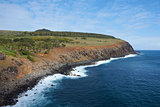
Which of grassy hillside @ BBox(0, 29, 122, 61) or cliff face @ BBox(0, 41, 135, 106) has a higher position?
grassy hillside @ BBox(0, 29, 122, 61)

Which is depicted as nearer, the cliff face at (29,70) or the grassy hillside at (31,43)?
the cliff face at (29,70)

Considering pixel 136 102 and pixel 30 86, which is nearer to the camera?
pixel 136 102

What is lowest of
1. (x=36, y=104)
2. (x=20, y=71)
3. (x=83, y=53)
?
(x=36, y=104)

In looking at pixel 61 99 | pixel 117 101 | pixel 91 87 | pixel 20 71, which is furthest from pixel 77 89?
pixel 20 71

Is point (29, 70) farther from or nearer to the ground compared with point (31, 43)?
nearer to the ground

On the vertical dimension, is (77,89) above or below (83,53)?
below

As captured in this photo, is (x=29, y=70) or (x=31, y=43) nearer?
(x=29, y=70)

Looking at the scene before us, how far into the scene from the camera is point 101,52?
302 ft

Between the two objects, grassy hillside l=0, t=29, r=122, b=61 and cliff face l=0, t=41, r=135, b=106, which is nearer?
cliff face l=0, t=41, r=135, b=106

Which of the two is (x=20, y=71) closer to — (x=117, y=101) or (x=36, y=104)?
(x=36, y=104)

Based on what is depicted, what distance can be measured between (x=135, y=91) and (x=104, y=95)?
8.17 m

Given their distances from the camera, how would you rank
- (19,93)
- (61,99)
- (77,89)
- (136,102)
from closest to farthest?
(136,102) → (61,99) → (19,93) → (77,89)

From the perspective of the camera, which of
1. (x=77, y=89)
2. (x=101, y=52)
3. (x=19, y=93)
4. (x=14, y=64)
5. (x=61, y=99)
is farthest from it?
(x=101, y=52)

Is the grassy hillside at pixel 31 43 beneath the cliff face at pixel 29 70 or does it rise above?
above
